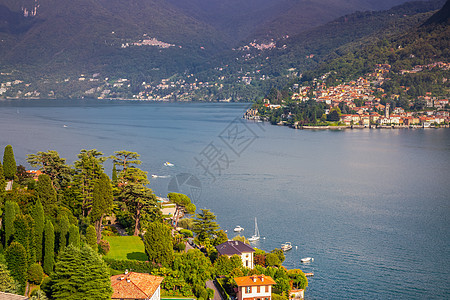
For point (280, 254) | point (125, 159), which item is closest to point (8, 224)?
point (125, 159)

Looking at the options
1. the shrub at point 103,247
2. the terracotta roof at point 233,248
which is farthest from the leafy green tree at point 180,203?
the shrub at point 103,247

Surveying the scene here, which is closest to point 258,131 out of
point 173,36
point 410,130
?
point 410,130

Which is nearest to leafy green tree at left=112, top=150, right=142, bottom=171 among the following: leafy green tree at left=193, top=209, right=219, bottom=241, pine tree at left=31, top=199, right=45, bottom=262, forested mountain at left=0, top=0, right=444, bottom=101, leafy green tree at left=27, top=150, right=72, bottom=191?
leafy green tree at left=27, top=150, right=72, bottom=191

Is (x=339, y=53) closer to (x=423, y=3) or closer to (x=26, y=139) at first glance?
(x=423, y=3)

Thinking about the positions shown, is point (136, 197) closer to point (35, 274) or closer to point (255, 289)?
point (35, 274)

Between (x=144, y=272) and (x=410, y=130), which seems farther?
(x=410, y=130)
